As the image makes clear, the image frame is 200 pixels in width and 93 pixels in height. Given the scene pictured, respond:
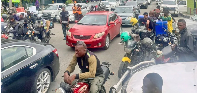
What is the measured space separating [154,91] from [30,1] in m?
30.7

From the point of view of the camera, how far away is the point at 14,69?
4.96 metres

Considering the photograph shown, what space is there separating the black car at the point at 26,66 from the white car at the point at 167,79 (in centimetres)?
224

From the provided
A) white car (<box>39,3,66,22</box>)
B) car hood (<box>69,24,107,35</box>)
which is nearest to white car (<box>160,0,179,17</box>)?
white car (<box>39,3,66,22</box>)

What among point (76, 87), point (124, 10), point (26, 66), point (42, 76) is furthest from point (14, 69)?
point (124, 10)

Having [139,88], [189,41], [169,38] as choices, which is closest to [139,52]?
[189,41]

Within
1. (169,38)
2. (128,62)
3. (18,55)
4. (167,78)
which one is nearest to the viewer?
(167,78)

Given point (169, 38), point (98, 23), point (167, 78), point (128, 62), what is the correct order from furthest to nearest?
point (98, 23), point (169, 38), point (128, 62), point (167, 78)

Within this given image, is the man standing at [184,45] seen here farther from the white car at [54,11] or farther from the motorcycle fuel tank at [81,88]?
the white car at [54,11]

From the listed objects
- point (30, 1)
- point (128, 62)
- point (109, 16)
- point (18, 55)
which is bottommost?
point (128, 62)

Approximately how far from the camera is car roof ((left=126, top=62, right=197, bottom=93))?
3.14 meters

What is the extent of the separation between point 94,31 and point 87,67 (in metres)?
6.27

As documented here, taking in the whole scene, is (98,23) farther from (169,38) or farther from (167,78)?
(167,78)

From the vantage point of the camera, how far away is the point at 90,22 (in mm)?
11477

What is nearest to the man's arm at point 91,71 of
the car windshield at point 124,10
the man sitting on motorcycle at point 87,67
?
the man sitting on motorcycle at point 87,67
